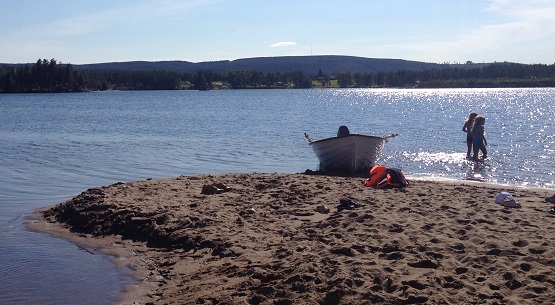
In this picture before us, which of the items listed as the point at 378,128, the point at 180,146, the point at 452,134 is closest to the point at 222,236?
the point at 180,146

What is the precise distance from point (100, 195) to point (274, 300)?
7102mm

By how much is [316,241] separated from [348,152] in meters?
9.60

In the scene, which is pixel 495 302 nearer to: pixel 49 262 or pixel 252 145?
pixel 49 262

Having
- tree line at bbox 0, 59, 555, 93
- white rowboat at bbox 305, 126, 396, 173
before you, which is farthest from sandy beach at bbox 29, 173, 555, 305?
tree line at bbox 0, 59, 555, 93

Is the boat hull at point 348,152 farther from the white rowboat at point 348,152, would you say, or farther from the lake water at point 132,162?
the lake water at point 132,162

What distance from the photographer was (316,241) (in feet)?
29.4

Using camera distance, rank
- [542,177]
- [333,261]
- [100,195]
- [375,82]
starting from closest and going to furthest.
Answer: [333,261], [100,195], [542,177], [375,82]

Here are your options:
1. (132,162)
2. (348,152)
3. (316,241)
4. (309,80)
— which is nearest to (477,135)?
(348,152)

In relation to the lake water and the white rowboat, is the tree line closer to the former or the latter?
the lake water

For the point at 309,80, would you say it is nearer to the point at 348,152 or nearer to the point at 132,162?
the point at 132,162

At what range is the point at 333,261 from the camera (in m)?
7.85

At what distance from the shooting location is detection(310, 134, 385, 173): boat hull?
18.3 metres

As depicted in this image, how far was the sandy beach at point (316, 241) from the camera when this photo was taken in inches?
276

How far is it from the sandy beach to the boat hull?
4184mm
